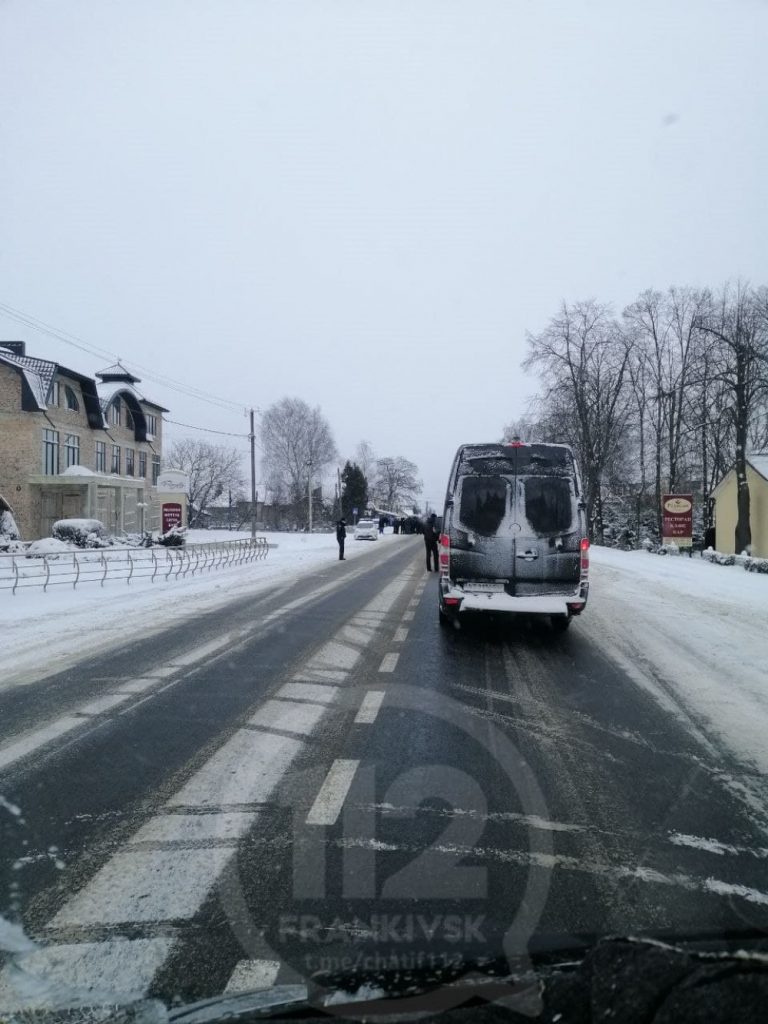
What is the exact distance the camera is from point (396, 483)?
136 m

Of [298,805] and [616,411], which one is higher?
[616,411]

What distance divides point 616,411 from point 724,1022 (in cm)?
4598

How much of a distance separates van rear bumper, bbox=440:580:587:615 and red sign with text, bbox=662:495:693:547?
20449 millimetres

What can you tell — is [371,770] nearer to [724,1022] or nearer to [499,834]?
[499,834]

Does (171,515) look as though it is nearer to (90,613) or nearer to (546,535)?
(90,613)

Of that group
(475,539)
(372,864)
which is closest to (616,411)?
(475,539)

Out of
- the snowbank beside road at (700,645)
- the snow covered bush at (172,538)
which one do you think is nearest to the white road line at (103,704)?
the snowbank beside road at (700,645)

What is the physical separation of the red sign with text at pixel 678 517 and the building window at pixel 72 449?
32655 mm

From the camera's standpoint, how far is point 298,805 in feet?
12.7

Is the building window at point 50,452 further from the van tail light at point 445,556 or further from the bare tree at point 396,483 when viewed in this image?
the bare tree at point 396,483

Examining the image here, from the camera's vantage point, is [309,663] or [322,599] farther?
[322,599]

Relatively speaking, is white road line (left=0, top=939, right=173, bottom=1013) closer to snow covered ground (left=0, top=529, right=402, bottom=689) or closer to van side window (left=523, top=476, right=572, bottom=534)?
snow covered ground (left=0, top=529, right=402, bottom=689)

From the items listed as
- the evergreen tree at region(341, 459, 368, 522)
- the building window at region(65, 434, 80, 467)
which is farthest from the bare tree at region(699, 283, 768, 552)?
the evergreen tree at region(341, 459, 368, 522)

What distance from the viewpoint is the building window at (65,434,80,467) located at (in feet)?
134
